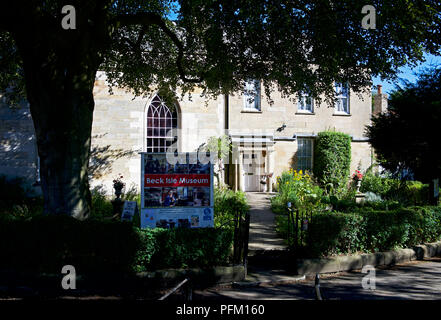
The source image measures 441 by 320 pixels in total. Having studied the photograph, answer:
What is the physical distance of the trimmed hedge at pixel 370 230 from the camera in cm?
747

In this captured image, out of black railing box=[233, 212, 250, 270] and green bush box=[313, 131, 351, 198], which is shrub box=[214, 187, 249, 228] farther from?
green bush box=[313, 131, 351, 198]

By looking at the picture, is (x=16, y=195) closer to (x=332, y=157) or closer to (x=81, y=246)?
(x=81, y=246)

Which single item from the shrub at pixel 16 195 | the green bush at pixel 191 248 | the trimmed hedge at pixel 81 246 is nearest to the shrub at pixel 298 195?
the green bush at pixel 191 248

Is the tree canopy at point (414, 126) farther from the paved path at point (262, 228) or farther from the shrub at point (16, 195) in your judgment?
the shrub at point (16, 195)

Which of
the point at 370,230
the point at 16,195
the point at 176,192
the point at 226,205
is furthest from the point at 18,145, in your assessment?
the point at 370,230

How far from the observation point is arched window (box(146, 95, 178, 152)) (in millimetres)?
15453

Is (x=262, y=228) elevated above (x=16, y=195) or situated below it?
below

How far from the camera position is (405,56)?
8.86 m

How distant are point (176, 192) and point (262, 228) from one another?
3.89m

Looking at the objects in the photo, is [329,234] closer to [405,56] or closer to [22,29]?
[405,56]

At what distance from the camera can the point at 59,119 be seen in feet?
24.7

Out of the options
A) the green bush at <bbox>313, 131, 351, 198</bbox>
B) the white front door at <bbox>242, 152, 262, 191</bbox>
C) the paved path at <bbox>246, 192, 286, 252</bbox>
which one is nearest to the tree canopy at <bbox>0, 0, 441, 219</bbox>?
the paved path at <bbox>246, 192, 286, 252</bbox>

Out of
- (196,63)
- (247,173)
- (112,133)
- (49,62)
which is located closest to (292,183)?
(247,173)

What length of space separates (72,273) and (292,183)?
A: 33.6 feet
